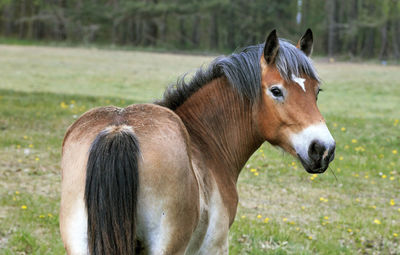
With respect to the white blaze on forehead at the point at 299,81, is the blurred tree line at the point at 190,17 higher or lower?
lower

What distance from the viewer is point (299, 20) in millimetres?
57219

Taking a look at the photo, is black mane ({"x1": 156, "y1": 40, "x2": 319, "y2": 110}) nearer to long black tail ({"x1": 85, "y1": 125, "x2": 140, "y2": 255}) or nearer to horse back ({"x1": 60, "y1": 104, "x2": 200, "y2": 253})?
horse back ({"x1": 60, "y1": 104, "x2": 200, "y2": 253})

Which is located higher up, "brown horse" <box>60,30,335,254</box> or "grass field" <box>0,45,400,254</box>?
"brown horse" <box>60,30,335,254</box>

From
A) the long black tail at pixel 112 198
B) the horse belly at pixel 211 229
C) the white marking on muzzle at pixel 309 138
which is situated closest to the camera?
the long black tail at pixel 112 198

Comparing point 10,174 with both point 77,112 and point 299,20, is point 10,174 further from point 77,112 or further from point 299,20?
point 299,20

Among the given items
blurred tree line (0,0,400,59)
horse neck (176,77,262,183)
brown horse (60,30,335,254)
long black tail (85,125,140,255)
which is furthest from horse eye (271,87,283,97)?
blurred tree line (0,0,400,59)

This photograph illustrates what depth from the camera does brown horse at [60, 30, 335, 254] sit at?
7.64 ft

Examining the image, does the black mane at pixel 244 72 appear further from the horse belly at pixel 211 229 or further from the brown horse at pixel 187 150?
the horse belly at pixel 211 229

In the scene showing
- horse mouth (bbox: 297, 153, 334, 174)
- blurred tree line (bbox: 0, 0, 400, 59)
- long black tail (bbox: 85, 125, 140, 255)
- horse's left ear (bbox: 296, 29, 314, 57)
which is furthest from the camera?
blurred tree line (bbox: 0, 0, 400, 59)

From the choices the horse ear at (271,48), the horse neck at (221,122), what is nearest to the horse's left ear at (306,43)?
the horse ear at (271,48)

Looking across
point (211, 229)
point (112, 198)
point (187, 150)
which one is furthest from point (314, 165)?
point (112, 198)

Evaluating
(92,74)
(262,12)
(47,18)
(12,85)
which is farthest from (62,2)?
(12,85)

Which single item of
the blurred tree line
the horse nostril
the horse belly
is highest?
the horse nostril

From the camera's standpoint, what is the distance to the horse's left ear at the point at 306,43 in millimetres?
3707
